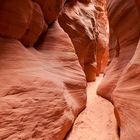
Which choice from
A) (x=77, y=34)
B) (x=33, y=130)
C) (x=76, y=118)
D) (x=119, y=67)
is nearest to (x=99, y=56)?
(x=77, y=34)

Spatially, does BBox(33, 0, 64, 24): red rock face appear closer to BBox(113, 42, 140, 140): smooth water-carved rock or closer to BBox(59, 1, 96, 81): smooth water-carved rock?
BBox(59, 1, 96, 81): smooth water-carved rock

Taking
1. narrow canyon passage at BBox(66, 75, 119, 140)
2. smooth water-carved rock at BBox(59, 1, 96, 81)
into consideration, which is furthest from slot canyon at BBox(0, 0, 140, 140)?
smooth water-carved rock at BBox(59, 1, 96, 81)

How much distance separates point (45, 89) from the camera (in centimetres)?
326

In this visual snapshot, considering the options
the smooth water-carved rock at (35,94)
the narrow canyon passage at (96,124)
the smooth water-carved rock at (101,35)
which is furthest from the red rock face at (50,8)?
the smooth water-carved rock at (101,35)

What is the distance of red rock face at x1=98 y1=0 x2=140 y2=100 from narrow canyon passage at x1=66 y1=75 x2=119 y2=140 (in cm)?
47

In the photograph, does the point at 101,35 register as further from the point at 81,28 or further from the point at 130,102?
the point at 130,102

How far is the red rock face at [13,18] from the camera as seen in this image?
321 cm

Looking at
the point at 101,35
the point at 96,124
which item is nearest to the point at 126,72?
the point at 96,124

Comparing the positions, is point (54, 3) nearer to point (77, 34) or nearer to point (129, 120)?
point (77, 34)

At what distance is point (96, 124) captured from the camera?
3793 mm

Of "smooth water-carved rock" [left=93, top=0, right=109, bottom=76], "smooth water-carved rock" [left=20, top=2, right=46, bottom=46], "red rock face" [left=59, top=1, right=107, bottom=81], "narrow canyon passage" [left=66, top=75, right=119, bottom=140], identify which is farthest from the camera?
"smooth water-carved rock" [left=93, top=0, right=109, bottom=76]

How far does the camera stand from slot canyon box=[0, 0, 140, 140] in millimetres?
2723

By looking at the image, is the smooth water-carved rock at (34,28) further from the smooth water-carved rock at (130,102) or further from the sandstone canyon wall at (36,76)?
the smooth water-carved rock at (130,102)

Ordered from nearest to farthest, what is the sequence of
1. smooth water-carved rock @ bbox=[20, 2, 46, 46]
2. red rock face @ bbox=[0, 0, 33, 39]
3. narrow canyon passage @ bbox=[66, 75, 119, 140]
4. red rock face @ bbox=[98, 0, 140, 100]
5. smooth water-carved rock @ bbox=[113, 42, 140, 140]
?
smooth water-carved rock @ bbox=[113, 42, 140, 140], red rock face @ bbox=[0, 0, 33, 39], narrow canyon passage @ bbox=[66, 75, 119, 140], smooth water-carved rock @ bbox=[20, 2, 46, 46], red rock face @ bbox=[98, 0, 140, 100]
